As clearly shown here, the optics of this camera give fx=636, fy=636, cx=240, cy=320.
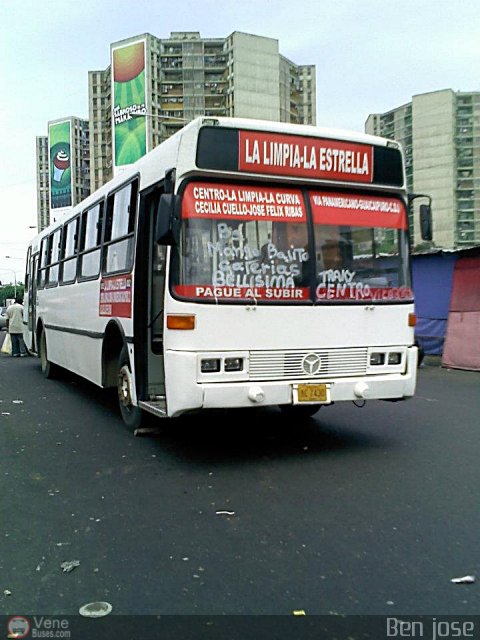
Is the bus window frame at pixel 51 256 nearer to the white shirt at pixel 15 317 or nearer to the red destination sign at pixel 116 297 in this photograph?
the red destination sign at pixel 116 297

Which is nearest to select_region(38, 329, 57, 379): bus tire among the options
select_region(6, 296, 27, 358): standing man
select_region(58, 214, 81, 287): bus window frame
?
select_region(58, 214, 81, 287): bus window frame

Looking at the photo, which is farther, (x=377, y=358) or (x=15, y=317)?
(x=15, y=317)

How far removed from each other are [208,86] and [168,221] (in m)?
115

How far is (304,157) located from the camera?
19.8 feet

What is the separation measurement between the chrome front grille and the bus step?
93cm

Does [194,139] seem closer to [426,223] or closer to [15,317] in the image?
[426,223]

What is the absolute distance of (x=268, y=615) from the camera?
3.15 m

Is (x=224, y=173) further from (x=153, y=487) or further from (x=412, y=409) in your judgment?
(x=412, y=409)

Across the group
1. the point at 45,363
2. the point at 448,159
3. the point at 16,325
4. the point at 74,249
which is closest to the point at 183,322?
the point at 74,249

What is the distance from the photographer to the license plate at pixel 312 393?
19.1 feet

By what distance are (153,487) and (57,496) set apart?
0.77 meters

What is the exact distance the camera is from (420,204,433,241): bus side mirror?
6855mm

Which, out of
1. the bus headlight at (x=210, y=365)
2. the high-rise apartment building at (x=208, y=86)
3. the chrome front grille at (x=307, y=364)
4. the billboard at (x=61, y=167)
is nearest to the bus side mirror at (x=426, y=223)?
the chrome front grille at (x=307, y=364)

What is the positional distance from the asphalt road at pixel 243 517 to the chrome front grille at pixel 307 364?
0.84 meters
